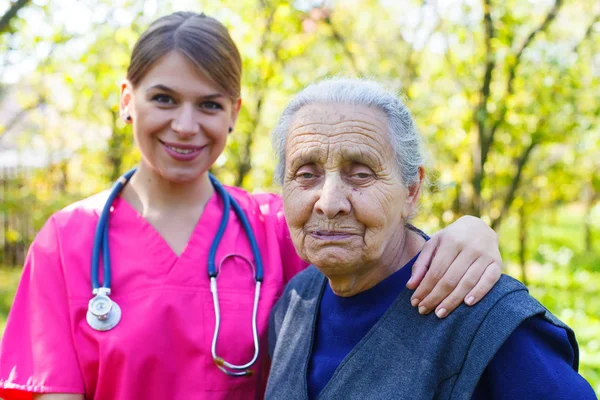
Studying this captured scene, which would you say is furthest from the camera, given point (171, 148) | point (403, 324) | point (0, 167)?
point (0, 167)

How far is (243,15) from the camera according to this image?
4789 millimetres

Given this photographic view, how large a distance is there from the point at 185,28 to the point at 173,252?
29.9 inches

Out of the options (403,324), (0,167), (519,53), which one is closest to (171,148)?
(403,324)

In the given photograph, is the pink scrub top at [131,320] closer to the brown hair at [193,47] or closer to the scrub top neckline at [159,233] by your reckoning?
the scrub top neckline at [159,233]

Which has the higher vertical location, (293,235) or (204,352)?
(293,235)

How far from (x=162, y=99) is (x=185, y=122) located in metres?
0.12

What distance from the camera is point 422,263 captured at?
1.66m

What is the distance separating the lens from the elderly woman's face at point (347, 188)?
163cm

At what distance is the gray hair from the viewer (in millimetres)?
1681

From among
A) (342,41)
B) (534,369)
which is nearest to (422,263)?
(534,369)

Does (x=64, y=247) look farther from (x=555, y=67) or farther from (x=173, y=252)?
(x=555, y=67)

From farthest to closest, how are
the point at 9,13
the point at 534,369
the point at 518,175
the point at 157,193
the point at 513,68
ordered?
the point at 518,175 → the point at 513,68 → the point at 9,13 → the point at 157,193 → the point at 534,369

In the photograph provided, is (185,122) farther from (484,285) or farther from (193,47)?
(484,285)

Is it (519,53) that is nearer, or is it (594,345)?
(519,53)
